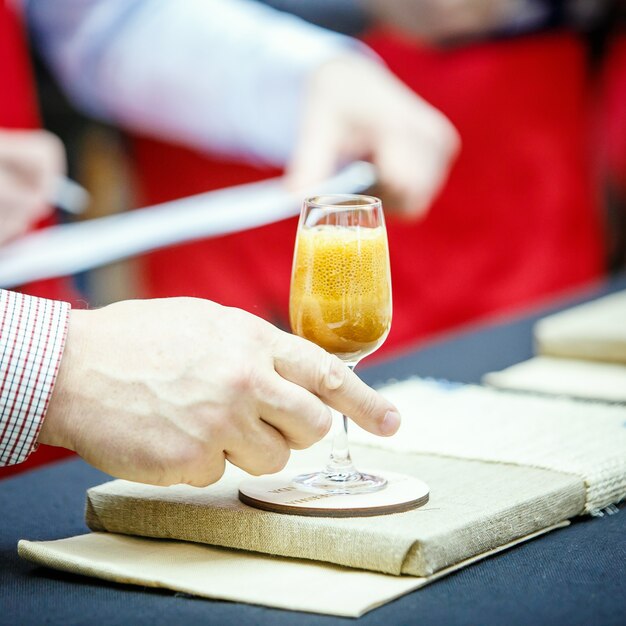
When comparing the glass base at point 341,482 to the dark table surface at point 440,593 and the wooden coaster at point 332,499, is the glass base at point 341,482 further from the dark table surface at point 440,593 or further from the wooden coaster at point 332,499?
the dark table surface at point 440,593

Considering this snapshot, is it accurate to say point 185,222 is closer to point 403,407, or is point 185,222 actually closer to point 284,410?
point 403,407

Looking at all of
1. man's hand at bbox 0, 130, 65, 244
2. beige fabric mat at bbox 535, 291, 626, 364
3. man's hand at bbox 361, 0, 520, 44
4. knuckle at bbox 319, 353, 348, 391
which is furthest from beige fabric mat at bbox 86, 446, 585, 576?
man's hand at bbox 361, 0, 520, 44

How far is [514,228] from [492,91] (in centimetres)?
48

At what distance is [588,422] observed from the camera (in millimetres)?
1291

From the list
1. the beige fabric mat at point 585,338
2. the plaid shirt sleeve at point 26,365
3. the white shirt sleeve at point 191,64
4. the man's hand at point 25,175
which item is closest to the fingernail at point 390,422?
the plaid shirt sleeve at point 26,365

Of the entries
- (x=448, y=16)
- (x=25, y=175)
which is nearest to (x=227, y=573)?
(x=25, y=175)

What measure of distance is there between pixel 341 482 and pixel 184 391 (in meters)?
0.20

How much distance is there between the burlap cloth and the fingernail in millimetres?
73

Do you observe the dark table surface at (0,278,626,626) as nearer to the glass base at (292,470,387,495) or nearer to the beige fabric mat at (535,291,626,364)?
the glass base at (292,470,387,495)

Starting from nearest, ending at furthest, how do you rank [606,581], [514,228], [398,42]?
1. [606,581]
2. [398,42]
3. [514,228]

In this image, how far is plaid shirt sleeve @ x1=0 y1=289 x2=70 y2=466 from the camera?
90 centimetres

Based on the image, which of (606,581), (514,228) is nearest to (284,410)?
(606,581)

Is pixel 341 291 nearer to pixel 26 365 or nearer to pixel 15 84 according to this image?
pixel 26 365

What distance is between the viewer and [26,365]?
90 centimetres
